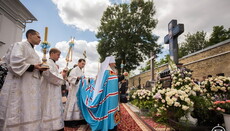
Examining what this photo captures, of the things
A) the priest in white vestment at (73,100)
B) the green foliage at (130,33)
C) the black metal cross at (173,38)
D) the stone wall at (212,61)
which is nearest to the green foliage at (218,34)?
the green foliage at (130,33)

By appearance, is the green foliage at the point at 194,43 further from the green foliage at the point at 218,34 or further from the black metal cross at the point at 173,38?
the black metal cross at the point at 173,38

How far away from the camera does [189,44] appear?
3600cm

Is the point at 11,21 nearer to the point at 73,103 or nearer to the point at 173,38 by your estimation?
the point at 73,103

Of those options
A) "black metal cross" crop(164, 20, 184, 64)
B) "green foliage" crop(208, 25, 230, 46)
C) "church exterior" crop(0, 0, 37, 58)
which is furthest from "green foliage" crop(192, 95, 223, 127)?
"green foliage" crop(208, 25, 230, 46)

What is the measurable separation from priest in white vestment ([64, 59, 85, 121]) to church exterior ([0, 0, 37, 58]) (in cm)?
609

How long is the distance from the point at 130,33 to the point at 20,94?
75.6 ft

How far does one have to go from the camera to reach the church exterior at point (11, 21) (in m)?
7.40

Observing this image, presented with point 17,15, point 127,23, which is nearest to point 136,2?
point 127,23

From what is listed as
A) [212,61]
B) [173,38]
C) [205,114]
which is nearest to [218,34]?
[212,61]

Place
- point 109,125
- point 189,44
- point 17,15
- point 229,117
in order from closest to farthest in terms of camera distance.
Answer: point 229,117
point 109,125
point 17,15
point 189,44

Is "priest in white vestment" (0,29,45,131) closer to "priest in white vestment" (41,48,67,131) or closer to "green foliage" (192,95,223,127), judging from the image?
"priest in white vestment" (41,48,67,131)

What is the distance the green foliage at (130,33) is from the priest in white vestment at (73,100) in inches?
736

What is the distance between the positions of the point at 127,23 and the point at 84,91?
21247 mm

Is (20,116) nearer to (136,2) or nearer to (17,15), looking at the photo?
(17,15)
